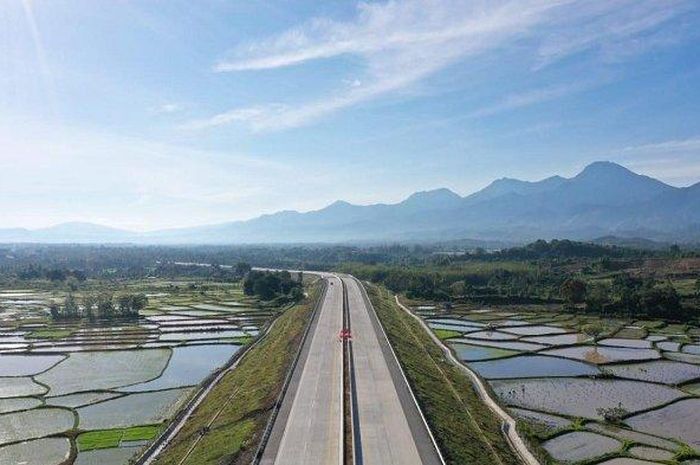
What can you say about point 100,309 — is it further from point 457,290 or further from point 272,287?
point 457,290

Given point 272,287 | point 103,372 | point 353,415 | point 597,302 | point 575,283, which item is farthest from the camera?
point 272,287

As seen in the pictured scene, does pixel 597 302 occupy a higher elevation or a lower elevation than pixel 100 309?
lower

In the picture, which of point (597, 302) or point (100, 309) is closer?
point (597, 302)

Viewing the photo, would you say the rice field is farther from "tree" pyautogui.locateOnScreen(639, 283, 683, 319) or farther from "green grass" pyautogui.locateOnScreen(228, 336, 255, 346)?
"tree" pyautogui.locateOnScreen(639, 283, 683, 319)

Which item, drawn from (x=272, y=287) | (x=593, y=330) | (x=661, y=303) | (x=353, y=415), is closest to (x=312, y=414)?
(x=353, y=415)

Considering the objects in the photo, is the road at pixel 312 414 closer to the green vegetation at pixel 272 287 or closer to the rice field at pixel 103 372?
the rice field at pixel 103 372

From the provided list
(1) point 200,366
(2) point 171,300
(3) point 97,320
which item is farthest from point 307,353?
(2) point 171,300
